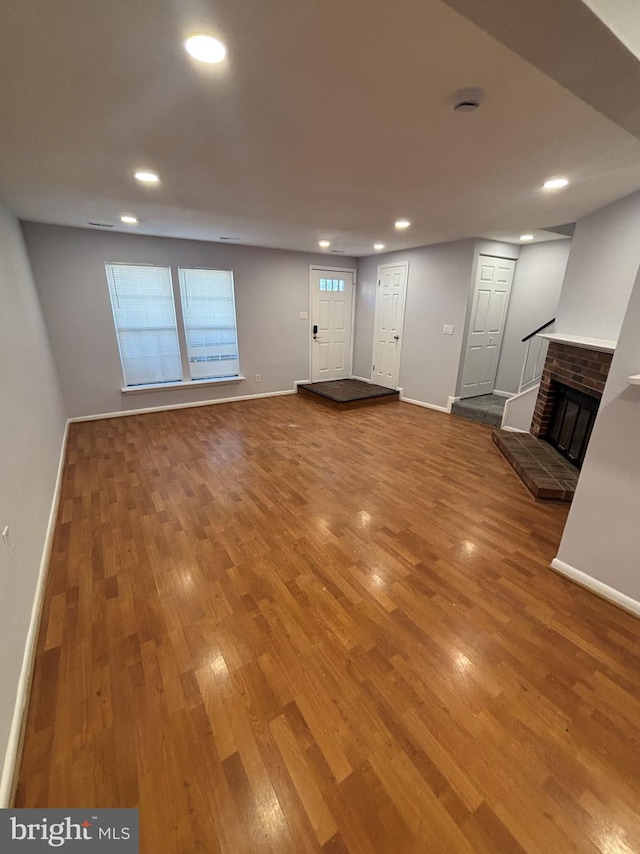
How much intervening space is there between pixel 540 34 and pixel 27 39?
1.73m

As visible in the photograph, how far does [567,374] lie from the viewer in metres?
3.43

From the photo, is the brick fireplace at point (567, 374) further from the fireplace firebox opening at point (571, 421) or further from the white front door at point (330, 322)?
the white front door at point (330, 322)

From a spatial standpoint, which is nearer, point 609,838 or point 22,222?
point 609,838

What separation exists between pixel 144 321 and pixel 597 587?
5.66 meters

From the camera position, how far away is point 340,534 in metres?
2.44

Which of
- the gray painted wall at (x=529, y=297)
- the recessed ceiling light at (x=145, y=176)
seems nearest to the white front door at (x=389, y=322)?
the gray painted wall at (x=529, y=297)

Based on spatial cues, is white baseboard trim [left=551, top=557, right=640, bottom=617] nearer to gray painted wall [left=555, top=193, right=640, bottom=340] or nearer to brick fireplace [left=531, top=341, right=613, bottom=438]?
brick fireplace [left=531, top=341, right=613, bottom=438]

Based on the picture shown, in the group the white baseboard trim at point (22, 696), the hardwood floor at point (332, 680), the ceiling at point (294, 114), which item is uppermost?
the ceiling at point (294, 114)

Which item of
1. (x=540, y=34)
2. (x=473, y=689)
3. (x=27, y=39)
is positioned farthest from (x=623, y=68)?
(x=473, y=689)

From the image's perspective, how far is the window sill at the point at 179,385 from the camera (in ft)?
16.4

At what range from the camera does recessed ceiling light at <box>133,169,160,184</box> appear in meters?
2.42

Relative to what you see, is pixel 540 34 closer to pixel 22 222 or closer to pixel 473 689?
pixel 473 689

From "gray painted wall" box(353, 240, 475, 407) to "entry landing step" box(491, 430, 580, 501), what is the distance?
5.02ft

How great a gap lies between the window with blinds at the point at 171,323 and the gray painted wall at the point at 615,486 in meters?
5.01
